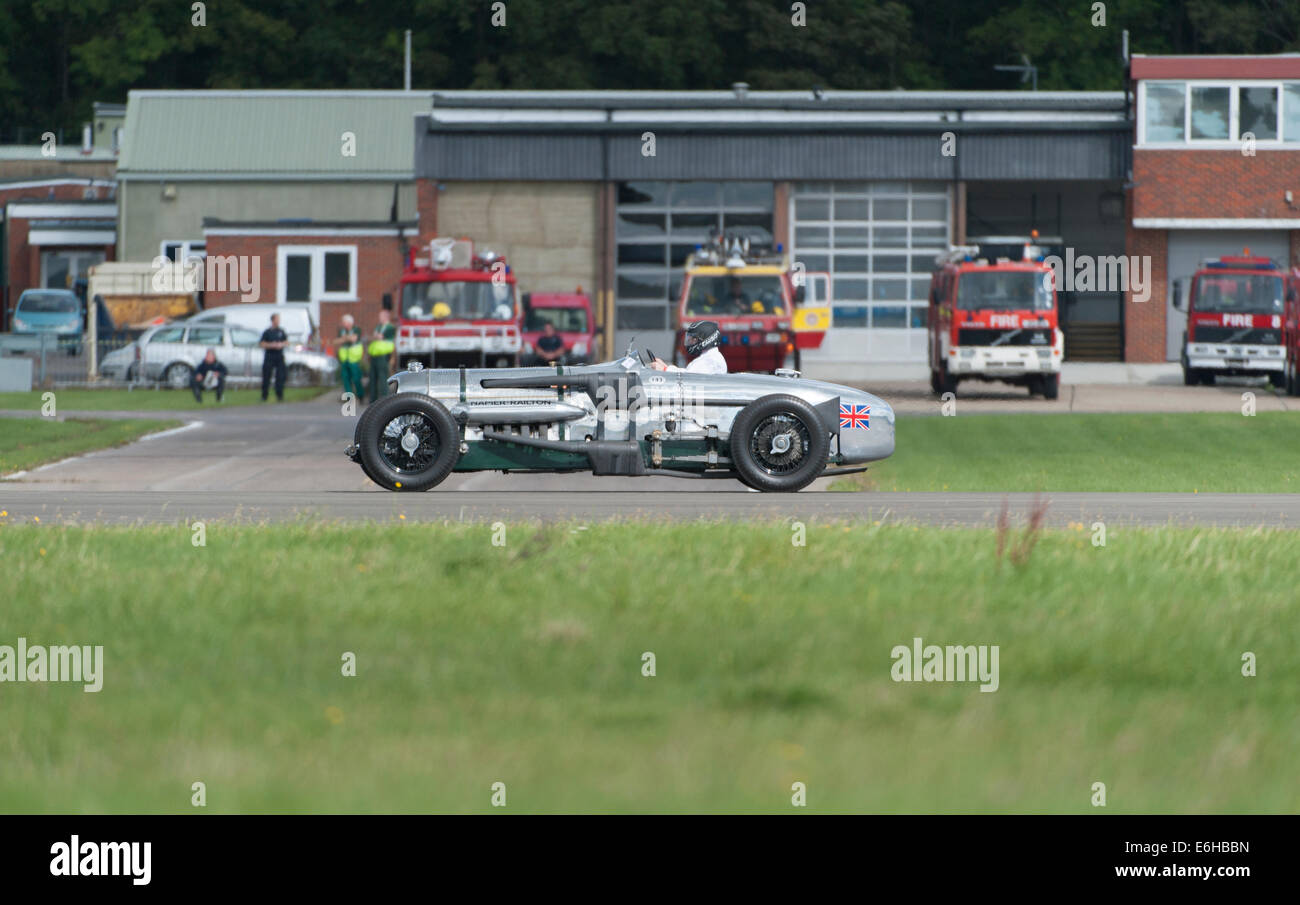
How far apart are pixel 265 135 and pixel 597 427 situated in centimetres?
4462

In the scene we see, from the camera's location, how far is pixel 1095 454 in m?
23.9

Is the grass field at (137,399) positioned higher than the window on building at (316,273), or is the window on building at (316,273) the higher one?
the window on building at (316,273)

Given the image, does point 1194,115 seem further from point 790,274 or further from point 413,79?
point 413,79

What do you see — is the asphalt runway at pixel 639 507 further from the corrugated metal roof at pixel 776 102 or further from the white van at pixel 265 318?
the corrugated metal roof at pixel 776 102

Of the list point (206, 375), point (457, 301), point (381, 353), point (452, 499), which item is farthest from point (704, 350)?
point (206, 375)

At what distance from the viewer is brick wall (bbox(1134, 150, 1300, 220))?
162ft

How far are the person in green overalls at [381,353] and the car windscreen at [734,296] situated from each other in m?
5.11

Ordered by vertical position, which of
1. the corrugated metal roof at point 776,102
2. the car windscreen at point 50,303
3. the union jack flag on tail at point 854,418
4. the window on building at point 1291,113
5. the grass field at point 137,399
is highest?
the corrugated metal roof at point 776,102

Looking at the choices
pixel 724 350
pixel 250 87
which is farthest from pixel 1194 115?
pixel 250 87

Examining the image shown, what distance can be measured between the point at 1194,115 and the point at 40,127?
55642 millimetres

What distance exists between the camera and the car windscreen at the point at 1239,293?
4088 centimetres

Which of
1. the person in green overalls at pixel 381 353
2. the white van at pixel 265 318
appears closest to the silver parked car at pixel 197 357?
the white van at pixel 265 318

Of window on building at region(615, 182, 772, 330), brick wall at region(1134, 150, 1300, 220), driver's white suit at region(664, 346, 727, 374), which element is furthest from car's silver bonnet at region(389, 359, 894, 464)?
brick wall at region(1134, 150, 1300, 220)

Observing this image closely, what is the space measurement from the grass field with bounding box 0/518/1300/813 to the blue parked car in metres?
47.5
